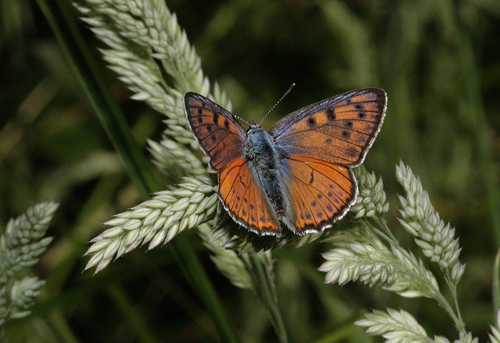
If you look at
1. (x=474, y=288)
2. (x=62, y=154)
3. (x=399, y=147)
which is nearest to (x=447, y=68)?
(x=399, y=147)

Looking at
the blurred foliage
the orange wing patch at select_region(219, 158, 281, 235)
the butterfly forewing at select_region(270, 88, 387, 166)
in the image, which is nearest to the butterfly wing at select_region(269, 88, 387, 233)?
the butterfly forewing at select_region(270, 88, 387, 166)

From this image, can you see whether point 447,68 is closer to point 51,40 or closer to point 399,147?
point 399,147

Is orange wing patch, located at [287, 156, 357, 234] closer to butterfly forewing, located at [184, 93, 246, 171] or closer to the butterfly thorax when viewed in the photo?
the butterfly thorax

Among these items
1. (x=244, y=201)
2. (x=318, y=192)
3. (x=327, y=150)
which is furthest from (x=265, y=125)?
(x=244, y=201)

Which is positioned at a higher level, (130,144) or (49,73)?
(49,73)

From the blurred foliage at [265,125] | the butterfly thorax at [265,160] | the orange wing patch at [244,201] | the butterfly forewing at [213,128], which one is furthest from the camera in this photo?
the blurred foliage at [265,125]

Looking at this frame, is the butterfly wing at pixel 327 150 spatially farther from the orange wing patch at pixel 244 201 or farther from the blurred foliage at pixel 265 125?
the blurred foliage at pixel 265 125

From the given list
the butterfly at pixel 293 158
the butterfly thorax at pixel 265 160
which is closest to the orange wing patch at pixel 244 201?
the butterfly at pixel 293 158
